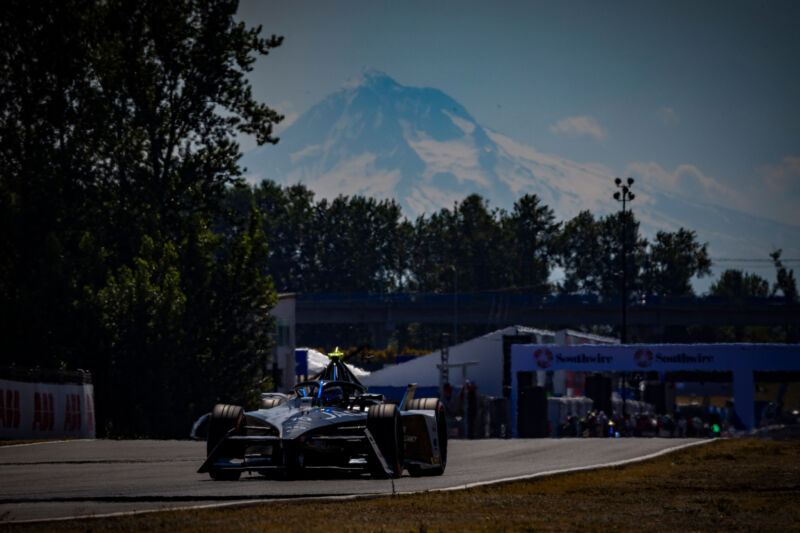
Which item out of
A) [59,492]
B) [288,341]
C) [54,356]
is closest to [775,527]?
[59,492]

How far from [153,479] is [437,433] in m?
4.63

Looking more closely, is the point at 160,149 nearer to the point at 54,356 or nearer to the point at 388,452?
the point at 54,356

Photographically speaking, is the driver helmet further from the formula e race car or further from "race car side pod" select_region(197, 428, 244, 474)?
"race car side pod" select_region(197, 428, 244, 474)

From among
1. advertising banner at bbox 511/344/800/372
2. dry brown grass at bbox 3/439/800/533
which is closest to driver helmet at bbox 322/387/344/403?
dry brown grass at bbox 3/439/800/533

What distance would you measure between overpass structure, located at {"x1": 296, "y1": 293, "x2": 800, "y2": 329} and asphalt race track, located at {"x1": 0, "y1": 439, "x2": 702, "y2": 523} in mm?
91968

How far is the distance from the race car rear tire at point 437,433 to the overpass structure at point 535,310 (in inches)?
3854

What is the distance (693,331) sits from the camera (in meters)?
168

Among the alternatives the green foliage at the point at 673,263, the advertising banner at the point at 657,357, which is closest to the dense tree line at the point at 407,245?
the green foliage at the point at 673,263

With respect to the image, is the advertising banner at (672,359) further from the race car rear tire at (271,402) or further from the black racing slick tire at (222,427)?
the black racing slick tire at (222,427)

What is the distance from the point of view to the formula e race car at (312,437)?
1516 cm

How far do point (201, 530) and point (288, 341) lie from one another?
251ft

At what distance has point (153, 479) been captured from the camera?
1499cm

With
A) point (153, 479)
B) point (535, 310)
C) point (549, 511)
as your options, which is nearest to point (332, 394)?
point (153, 479)

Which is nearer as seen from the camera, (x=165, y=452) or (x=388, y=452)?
(x=388, y=452)
